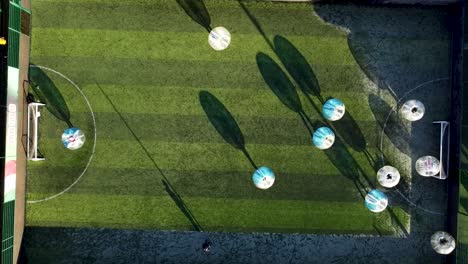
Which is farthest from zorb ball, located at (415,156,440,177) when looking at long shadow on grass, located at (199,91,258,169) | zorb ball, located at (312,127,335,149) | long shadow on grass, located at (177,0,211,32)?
long shadow on grass, located at (177,0,211,32)

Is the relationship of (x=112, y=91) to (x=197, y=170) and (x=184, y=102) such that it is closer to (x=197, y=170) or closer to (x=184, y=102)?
(x=184, y=102)

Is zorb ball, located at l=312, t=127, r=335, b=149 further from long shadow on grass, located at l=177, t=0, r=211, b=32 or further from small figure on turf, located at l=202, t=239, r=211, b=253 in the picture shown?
long shadow on grass, located at l=177, t=0, r=211, b=32

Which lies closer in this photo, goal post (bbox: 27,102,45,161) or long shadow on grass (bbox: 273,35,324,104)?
goal post (bbox: 27,102,45,161)

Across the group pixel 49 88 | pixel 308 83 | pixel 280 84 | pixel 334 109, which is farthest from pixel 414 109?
pixel 49 88

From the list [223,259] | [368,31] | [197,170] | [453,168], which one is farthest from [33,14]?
[453,168]

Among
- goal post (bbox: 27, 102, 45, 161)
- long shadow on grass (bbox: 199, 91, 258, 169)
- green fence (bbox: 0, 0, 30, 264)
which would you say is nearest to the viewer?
green fence (bbox: 0, 0, 30, 264)

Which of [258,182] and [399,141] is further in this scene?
[399,141]

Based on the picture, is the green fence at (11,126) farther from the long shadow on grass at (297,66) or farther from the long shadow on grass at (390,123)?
the long shadow on grass at (390,123)
